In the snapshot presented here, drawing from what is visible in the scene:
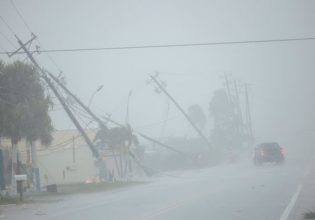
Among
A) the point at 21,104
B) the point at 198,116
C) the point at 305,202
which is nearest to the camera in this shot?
the point at 305,202

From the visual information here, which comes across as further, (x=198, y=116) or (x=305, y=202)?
(x=198, y=116)

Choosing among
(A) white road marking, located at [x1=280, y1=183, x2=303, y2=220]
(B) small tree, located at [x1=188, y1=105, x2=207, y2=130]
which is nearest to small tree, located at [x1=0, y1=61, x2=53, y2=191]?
(A) white road marking, located at [x1=280, y1=183, x2=303, y2=220]

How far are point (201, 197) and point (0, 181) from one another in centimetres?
1599

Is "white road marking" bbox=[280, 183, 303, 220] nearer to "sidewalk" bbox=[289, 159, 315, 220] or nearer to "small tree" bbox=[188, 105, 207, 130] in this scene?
"sidewalk" bbox=[289, 159, 315, 220]

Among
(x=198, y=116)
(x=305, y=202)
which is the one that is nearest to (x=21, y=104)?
(x=305, y=202)

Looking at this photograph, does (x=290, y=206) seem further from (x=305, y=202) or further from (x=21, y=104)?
(x=21, y=104)

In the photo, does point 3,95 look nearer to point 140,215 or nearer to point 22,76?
point 22,76

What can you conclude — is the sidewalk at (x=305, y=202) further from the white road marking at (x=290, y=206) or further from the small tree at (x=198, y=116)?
the small tree at (x=198, y=116)

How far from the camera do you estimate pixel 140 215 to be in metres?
15.6

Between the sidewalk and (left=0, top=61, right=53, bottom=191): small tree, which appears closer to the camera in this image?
the sidewalk

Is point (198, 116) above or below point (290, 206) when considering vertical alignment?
above

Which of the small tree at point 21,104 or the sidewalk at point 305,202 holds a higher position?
the small tree at point 21,104

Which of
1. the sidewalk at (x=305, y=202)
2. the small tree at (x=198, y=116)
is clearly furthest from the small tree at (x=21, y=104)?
the small tree at (x=198, y=116)

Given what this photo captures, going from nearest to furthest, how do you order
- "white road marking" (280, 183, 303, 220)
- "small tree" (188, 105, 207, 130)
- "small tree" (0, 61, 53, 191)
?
"white road marking" (280, 183, 303, 220)
"small tree" (0, 61, 53, 191)
"small tree" (188, 105, 207, 130)
